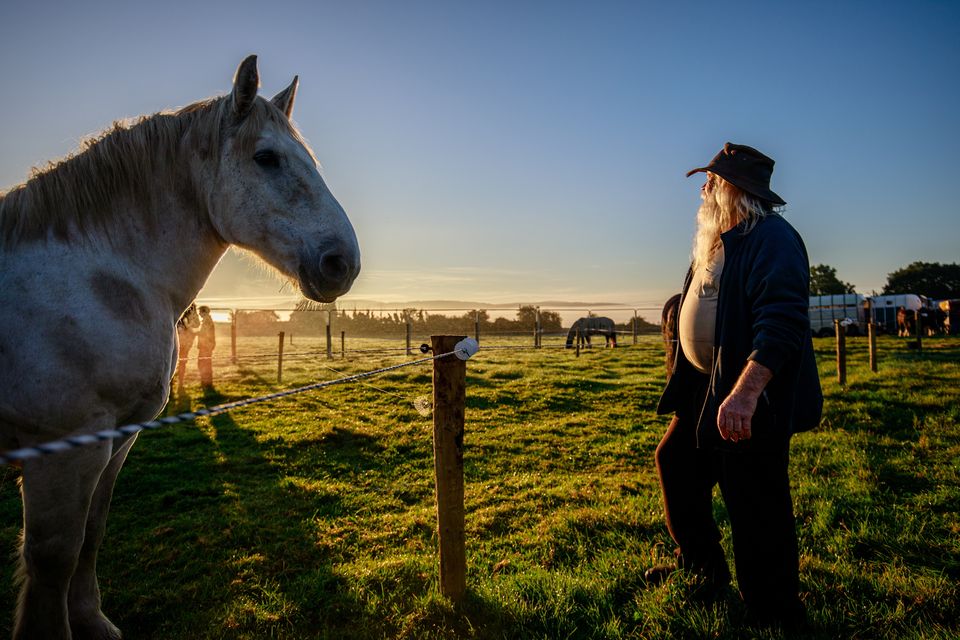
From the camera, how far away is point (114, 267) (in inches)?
85.1

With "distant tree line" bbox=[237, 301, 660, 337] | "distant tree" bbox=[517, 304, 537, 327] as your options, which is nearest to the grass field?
"distant tree line" bbox=[237, 301, 660, 337]

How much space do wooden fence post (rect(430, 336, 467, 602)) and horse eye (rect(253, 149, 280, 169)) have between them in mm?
1174

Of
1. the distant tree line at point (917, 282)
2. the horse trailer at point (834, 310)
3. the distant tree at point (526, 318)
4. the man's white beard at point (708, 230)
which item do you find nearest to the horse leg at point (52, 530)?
the man's white beard at point (708, 230)

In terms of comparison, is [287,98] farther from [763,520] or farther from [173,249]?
[763,520]

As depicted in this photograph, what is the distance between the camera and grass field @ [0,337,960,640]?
9.18 feet

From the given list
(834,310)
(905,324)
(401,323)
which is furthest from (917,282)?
(401,323)

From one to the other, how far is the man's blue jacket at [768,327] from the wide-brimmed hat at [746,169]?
17 cm

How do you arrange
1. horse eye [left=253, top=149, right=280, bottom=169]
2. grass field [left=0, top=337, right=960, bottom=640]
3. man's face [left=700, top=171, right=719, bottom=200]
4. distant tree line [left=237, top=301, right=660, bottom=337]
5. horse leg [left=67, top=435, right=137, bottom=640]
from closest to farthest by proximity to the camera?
horse eye [left=253, top=149, right=280, bottom=169]
horse leg [left=67, top=435, right=137, bottom=640]
man's face [left=700, top=171, right=719, bottom=200]
grass field [left=0, top=337, right=960, bottom=640]
distant tree line [left=237, top=301, right=660, bottom=337]

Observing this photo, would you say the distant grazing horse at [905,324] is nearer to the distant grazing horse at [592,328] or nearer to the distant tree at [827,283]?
the distant grazing horse at [592,328]

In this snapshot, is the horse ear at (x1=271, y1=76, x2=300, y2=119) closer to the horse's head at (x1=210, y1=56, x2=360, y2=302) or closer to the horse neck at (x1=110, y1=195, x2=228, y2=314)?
the horse's head at (x1=210, y1=56, x2=360, y2=302)

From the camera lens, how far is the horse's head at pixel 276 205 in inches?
88.7

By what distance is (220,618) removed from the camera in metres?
3.00

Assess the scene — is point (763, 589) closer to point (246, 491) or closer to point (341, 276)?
point (341, 276)

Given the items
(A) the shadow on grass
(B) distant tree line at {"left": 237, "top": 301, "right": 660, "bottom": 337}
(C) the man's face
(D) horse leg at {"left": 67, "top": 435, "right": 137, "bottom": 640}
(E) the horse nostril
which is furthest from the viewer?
(B) distant tree line at {"left": 237, "top": 301, "right": 660, "bottom": 337}
